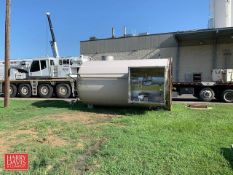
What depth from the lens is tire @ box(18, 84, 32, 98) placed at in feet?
79.2

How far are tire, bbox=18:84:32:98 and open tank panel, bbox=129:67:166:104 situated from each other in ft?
44.7

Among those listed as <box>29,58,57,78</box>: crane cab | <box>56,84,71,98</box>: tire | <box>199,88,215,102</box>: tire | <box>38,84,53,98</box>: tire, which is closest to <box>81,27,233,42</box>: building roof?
<box>199,88,215,102</box>: tire

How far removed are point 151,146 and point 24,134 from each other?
12.9 ft

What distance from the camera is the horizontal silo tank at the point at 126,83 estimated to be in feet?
41.3

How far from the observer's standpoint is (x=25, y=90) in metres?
24.2

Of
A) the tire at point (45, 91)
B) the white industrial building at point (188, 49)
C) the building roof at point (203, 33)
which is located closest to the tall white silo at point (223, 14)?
the white industrial building at point (188, 49)

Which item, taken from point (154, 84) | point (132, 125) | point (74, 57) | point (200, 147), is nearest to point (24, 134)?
point (132, 125)

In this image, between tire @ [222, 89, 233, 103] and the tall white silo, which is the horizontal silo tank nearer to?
tire @ [222, 89, 233, 103]

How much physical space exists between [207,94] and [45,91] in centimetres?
1264

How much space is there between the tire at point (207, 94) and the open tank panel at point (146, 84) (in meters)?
8.23

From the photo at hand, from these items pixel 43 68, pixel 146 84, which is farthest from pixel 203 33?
pixel 146 84

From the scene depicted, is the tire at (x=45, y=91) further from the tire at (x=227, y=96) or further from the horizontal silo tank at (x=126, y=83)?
the tire at (x=227, y=96)

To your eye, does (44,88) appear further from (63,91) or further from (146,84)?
(146,84)

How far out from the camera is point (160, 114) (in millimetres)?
11867
